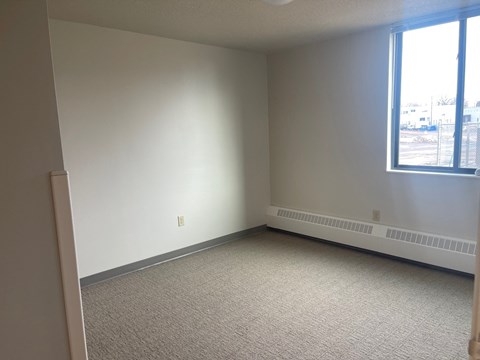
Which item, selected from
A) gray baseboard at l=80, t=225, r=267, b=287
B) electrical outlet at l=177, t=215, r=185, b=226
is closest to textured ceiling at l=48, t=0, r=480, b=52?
electrical outlet at l=177, t=215, r=185, b=226

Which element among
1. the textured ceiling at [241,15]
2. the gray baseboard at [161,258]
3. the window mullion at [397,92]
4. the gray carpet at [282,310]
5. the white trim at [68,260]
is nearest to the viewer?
the white trim at [68,260]

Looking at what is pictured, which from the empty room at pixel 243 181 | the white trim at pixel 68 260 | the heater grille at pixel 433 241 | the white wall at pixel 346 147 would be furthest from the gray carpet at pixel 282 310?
the white trim at pixel 68 260

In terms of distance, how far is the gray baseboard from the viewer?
333 cm

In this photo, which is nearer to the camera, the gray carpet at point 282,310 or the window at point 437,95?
the gray carpet at point 282,310

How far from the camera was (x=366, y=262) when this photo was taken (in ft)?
11.8

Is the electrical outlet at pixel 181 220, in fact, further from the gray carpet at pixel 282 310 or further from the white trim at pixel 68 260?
the white trim at pixel 68 260

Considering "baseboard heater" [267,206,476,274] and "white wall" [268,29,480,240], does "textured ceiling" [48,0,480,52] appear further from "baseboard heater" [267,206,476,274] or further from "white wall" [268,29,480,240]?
"baseboard heater" [267,206,476,274]

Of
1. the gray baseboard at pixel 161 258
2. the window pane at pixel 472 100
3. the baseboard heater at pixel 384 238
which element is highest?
the window pane at pixel 472 100

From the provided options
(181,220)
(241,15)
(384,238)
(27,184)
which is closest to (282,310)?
(384,238)

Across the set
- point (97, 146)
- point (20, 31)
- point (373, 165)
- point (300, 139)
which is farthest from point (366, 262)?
point (20, 31)

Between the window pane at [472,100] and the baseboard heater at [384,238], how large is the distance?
75 centimetres

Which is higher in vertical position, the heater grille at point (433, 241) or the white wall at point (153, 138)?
the white wall at point (153, 138)

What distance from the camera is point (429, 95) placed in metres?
3.36

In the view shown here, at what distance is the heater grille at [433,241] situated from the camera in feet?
10.3
